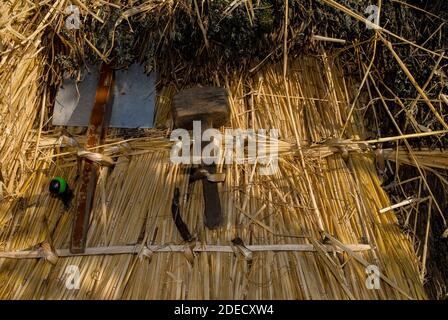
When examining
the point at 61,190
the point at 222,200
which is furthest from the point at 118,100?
the point at 222,200

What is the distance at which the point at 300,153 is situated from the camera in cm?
161

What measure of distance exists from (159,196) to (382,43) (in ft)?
2.96

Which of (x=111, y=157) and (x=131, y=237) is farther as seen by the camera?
(x=111, y=157)

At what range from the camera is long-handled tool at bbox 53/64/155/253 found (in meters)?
1.73

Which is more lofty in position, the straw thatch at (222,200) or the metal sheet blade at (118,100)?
the metal sheet blade at (118,100)

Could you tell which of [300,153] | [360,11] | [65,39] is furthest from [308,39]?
[65,39]

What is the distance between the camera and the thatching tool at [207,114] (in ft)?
5.01

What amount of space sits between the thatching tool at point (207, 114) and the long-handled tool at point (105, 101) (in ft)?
0.68

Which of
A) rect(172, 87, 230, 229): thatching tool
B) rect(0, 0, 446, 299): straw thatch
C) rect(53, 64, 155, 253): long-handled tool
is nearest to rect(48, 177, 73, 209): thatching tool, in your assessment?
rect(0, 0, 446, 299): straw thatch

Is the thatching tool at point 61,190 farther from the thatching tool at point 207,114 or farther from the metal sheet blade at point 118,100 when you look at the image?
the thatching tool at point 207,114

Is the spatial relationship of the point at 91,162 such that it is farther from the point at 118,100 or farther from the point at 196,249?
the point at 196,249

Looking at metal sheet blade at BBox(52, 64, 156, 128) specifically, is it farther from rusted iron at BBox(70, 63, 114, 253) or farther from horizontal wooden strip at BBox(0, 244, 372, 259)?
horizontal wooden strip at BBox(0, 244, 372, 259)

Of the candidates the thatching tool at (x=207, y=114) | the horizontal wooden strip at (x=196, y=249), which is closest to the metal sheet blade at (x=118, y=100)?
the thatching tool at (x=207, y=114)

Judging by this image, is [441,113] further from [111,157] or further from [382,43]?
[111,157]
